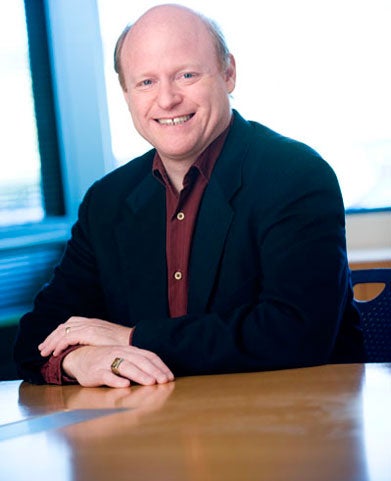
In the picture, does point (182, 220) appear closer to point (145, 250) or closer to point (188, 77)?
point (145, 250)

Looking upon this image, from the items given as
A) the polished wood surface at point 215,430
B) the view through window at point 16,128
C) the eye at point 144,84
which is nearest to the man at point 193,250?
the eye at point 144,84

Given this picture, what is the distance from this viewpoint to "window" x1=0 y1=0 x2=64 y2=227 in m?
4.21

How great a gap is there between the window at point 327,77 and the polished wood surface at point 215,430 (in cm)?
269

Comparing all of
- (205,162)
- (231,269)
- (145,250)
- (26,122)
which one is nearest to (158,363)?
(231,269)

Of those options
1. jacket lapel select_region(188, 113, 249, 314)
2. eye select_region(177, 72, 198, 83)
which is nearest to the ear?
eye select_region(177, 72, 198, 83)

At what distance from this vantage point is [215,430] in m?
1.21

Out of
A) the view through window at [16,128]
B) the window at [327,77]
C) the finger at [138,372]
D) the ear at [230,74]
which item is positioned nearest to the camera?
the finger at [138,372]

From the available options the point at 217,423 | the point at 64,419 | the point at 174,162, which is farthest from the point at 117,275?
the point at 217,423

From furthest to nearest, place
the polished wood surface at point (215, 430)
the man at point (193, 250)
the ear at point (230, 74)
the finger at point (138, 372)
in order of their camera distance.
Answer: the ear at point (230, 74)
the man at point (193, 250)
the finger at point (138, 372)
the polished wood surface at point (215, 430)

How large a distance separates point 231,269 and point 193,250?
0.10 metres

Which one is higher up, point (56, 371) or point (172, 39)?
point (172, 39)

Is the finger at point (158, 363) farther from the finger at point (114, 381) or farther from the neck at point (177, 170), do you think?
the neck at point (177, 170)

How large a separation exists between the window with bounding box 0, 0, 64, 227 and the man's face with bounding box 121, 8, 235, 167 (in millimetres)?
2151

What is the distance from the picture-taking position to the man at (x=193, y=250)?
1.75m
